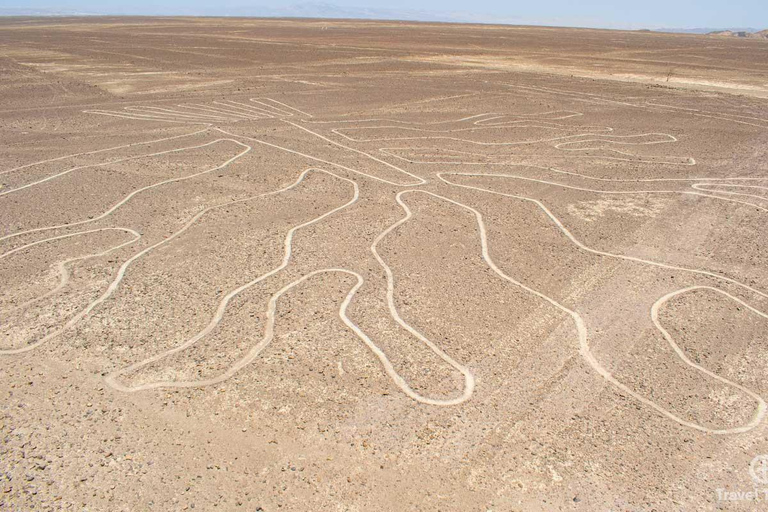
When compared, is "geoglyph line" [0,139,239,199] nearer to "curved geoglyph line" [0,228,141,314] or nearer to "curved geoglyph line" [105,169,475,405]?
"curved geoglyph line" [0,228,141,314]

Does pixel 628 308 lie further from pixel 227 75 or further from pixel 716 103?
pixel 227 75

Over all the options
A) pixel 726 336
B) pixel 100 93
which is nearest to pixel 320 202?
pixel 726 336

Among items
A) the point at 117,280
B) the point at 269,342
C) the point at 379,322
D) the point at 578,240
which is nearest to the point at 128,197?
the point at 117,280

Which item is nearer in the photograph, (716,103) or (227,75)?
(716,103)

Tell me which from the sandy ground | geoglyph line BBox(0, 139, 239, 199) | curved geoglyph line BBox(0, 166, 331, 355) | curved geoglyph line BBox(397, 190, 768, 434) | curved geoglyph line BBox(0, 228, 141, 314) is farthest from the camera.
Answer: geoglyph line BBox(0, 139, 239, 199)

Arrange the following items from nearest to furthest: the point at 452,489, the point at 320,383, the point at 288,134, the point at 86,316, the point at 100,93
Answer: the point at 452,489 < the point at 320,383 < the point at 86,316 < the point at 288,134 < the point at 100,93

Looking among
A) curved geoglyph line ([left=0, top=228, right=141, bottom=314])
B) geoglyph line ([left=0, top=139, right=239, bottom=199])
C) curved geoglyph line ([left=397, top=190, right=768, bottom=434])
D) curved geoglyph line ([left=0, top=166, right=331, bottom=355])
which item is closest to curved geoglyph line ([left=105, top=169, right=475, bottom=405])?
curved geoglyph line ([left=0, top=166, right=331, bottom=355])

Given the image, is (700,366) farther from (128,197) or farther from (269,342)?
(128,197)

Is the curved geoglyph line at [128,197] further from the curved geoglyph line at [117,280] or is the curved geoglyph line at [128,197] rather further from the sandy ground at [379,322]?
the curved geoglyph line at [117,280]
